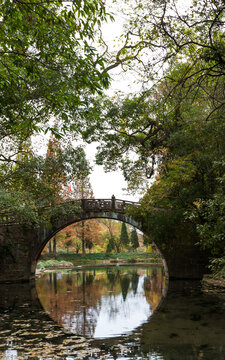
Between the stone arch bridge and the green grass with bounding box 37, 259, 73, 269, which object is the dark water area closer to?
the stone arch bridge

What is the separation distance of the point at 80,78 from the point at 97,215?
1629cm

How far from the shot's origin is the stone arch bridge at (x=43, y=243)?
17.5 metres

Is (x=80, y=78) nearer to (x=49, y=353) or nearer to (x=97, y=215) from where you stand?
(x=49, y=353)

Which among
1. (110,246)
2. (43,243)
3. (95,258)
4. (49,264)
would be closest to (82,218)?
(43,243)

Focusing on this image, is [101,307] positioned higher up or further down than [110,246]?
further down

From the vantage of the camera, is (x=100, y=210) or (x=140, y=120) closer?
(x=140, y=120)

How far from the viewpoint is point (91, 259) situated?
113ft

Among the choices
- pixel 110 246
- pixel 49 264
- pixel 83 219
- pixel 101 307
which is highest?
pixel 83 219

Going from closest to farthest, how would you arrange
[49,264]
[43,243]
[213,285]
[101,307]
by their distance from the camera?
1. [101,307]
2. [213,285]
3. [43,243]
4. [49,264]

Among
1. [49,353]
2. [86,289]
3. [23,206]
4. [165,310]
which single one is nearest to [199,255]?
[86,289]

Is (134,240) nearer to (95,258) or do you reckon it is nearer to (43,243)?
(95,258)

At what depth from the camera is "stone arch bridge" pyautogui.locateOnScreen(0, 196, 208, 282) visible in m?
17.5

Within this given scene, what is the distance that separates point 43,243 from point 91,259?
15.2 metres

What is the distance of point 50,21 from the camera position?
15.4 ft
